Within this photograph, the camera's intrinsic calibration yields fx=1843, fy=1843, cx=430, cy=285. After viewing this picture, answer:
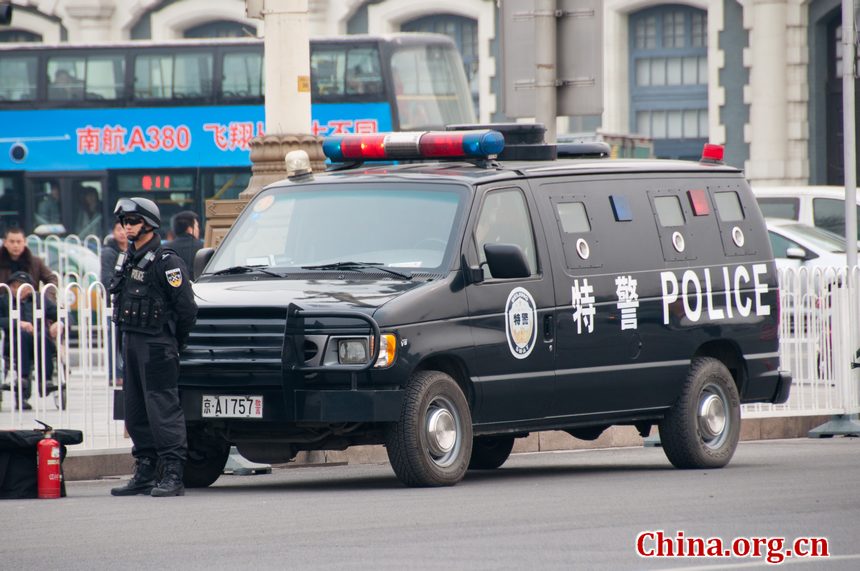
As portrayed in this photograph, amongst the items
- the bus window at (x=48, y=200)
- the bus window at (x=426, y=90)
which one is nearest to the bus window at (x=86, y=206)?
the bus window at (x=48, y=200)

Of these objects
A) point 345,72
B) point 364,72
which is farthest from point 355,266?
point 345,72

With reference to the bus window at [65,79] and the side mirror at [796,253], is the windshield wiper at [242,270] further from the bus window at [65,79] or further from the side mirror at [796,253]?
the bus window at [65,79]

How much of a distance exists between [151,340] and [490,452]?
3.11 m

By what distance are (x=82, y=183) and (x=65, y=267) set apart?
592 centimetres

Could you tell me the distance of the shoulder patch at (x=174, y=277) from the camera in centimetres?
1061

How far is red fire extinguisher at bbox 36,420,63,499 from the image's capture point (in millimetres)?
10758

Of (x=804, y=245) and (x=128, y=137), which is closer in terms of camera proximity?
(x=804, y=245)

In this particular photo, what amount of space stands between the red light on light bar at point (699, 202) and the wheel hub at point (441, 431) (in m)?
2.78

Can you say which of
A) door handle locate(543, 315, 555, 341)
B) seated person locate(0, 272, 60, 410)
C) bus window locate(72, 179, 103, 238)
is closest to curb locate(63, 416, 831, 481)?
seated person locate(0, 272, 60, 410)

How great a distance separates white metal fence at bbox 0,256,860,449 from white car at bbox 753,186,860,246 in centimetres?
1067

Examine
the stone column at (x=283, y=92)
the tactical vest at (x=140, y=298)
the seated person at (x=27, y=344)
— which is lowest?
the seated person at (x=27, y=344)

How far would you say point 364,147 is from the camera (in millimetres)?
12156

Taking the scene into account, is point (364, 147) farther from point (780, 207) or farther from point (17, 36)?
point (17, 36)

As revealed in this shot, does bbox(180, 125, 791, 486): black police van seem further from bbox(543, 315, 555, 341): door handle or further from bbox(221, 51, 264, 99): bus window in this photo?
bbox(221, 51, 264, 99): bus window
